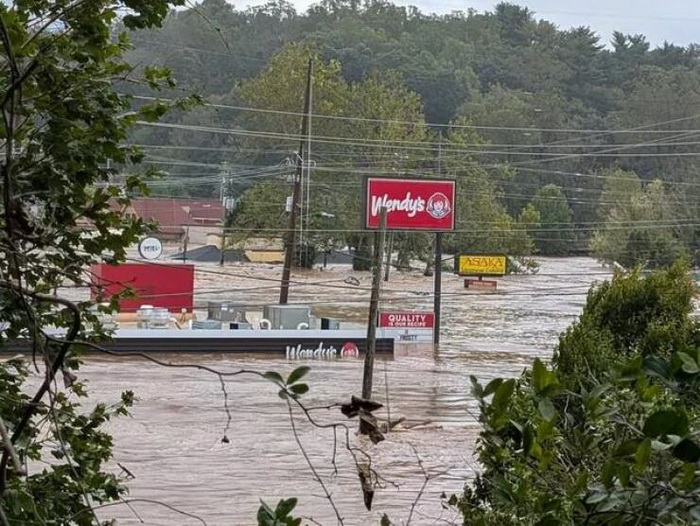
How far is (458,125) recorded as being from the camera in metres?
75.2

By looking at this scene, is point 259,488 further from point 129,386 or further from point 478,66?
point 478,66

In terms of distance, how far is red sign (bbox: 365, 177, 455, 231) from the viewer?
39219 mm

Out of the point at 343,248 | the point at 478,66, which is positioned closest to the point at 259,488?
the point at 343,248

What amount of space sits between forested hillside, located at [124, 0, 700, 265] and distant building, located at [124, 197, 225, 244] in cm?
194

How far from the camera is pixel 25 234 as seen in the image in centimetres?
276

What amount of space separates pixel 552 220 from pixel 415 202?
4790 centimetres

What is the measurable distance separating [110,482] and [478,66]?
11470cm

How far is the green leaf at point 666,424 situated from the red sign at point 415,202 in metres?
37.0

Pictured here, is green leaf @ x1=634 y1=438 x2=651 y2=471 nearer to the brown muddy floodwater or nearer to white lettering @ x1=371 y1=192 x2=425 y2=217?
the brown muddy floodwater

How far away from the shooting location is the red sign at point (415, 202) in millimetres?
39219

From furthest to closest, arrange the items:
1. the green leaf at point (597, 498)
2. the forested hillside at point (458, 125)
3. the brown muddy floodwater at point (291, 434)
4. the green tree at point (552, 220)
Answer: the green tree at point (552, 220) → the forested hillside at point (458, 125) → the brown muddy floodwater at point (291, 434) → the green leaf at point (597, 498)

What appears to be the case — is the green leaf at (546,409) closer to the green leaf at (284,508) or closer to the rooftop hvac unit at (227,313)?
the green leaf at (284,508)

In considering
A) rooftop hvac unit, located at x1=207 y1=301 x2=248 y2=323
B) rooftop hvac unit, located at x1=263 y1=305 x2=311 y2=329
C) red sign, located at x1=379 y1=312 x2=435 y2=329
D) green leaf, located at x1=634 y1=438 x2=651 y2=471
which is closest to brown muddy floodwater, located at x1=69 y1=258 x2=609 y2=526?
red sign, located at x1=379 y1=312 x2=435 y2=329

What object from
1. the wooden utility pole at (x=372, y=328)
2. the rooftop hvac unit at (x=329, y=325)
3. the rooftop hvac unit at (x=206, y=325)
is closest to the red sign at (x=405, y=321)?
the rooftop hvac unit at (x=329, y=325)
